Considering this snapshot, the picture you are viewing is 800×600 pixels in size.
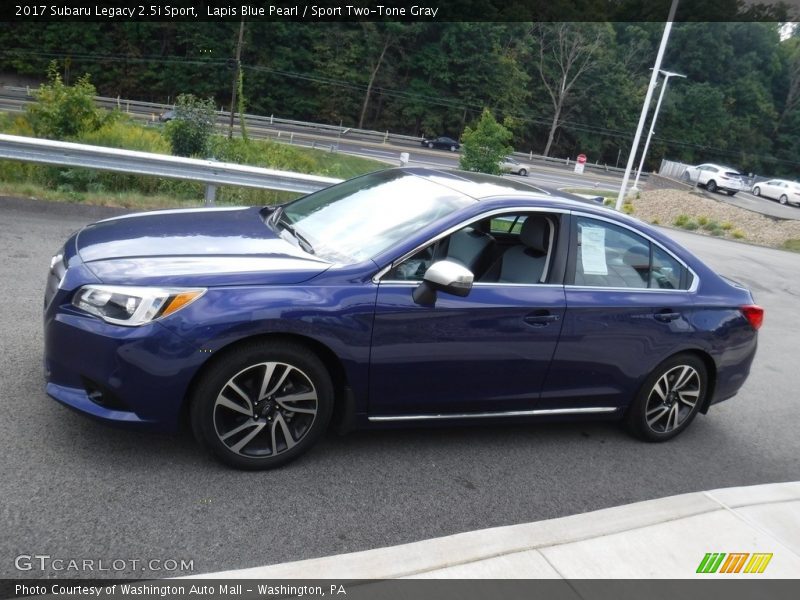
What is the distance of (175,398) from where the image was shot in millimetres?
3488

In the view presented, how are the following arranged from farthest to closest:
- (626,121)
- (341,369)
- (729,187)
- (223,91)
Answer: (626,121) → (223,91) → (729,187) → (341,369)

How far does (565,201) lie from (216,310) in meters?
2.35

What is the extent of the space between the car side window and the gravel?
865 inches

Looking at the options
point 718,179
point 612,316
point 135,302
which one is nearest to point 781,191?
point 718,179

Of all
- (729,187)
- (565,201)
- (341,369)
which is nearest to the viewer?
(341,369)

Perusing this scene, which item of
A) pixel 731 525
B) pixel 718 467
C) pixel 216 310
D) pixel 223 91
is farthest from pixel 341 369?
Result: pixel 223 91

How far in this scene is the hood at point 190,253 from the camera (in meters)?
3.60

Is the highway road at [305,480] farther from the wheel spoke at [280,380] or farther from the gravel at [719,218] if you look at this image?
the gravel at [719,218]

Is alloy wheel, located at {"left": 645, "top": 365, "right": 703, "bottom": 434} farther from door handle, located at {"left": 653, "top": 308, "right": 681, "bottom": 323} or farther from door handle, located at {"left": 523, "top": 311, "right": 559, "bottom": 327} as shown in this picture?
door handle, located at {"left": 523, "top": 311, "right": 559, "bottom": 327}

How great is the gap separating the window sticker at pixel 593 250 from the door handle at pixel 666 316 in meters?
0.45

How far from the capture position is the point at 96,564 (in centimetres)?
289

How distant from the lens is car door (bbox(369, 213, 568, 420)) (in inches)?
153

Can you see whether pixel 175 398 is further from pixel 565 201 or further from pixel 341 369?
pixel 565 201

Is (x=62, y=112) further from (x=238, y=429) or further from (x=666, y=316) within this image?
(x=666, y=316)
